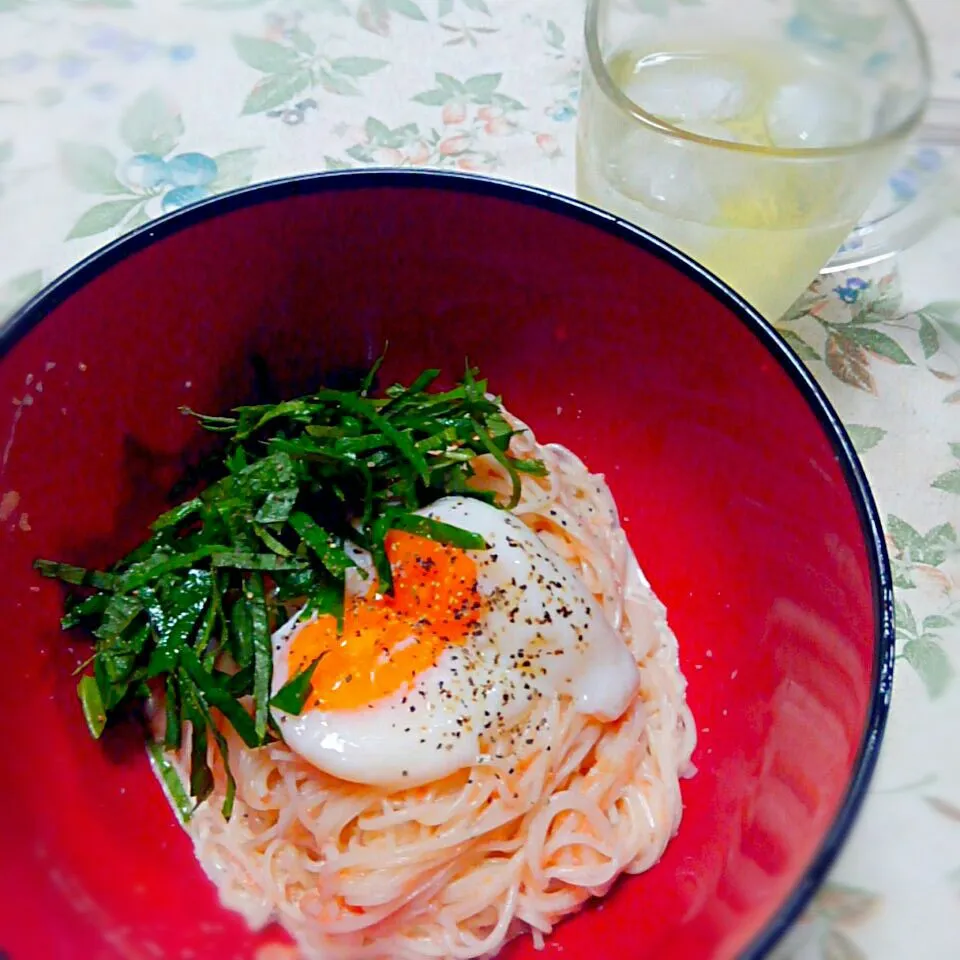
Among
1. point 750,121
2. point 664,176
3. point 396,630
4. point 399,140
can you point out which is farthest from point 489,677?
point 399,140

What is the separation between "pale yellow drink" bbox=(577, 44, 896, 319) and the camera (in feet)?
Answer: 5.50

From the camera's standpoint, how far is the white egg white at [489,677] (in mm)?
1436

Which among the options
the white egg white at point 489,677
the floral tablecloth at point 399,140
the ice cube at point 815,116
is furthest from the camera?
the ice cube at point 815,116

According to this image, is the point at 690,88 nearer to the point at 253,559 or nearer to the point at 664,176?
the point at 664,176

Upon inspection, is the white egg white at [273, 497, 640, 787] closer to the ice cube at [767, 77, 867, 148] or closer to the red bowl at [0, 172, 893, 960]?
the red bowl at [0, 172, 893, 960]

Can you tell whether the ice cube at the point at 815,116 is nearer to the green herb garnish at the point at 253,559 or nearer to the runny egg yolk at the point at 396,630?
the green herb garnish at the point at 253,559

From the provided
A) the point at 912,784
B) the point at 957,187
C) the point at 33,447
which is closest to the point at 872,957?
the point at 912,784

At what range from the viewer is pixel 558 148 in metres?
2.30

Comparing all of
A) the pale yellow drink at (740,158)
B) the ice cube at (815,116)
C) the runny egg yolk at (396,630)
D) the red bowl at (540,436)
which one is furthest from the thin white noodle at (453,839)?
the ice cube at (815,116)

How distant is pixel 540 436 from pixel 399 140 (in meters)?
0.89

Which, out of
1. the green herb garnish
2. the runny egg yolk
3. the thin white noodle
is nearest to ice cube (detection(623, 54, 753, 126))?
the green herb garnish

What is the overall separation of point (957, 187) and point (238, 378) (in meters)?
1.68

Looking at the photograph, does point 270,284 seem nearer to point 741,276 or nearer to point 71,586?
point 71,586

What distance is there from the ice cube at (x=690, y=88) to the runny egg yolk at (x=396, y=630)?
3.58 feet
